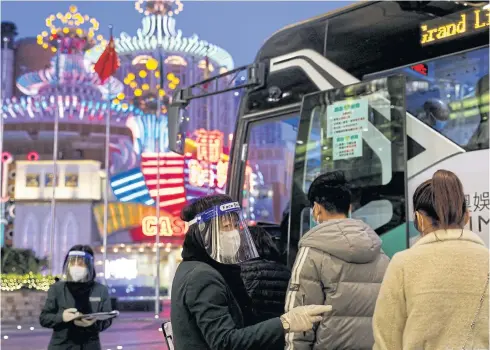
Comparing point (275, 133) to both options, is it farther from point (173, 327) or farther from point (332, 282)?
point (173, 327)

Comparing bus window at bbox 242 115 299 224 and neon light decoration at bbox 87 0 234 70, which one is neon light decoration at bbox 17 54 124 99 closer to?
neon light decoration at bbox 87 0 234 70

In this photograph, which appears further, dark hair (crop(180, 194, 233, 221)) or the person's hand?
the person's hand

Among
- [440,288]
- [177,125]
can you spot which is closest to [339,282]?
[440,288]

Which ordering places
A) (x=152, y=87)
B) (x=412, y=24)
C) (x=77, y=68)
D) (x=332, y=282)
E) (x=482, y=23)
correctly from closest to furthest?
(x=332, y=282), (x=482, y=23), (x=412, y=24), (x=77, y=68), (x=152, y=87)

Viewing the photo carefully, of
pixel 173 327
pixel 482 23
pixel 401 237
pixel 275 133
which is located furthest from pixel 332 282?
pixel 275 133

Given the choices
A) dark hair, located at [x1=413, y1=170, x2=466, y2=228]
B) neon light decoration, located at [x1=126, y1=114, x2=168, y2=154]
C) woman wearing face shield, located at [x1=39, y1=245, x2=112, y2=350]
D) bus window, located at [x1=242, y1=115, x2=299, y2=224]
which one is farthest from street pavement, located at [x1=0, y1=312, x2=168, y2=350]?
neon light decoration, located at [x1=126, y1=114, x2=168, y2=154]

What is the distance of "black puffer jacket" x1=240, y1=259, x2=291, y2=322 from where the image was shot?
445 cm

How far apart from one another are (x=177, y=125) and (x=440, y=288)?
4857 millimetres

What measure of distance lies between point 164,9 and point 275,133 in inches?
1199

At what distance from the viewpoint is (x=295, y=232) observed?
588 centimetres

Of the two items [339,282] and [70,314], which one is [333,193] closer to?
[339,282]

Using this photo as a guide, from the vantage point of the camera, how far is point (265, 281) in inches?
177

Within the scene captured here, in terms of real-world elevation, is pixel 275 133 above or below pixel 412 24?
below

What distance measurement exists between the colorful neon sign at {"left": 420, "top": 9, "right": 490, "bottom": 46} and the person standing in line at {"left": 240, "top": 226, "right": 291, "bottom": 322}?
1.92 meters
